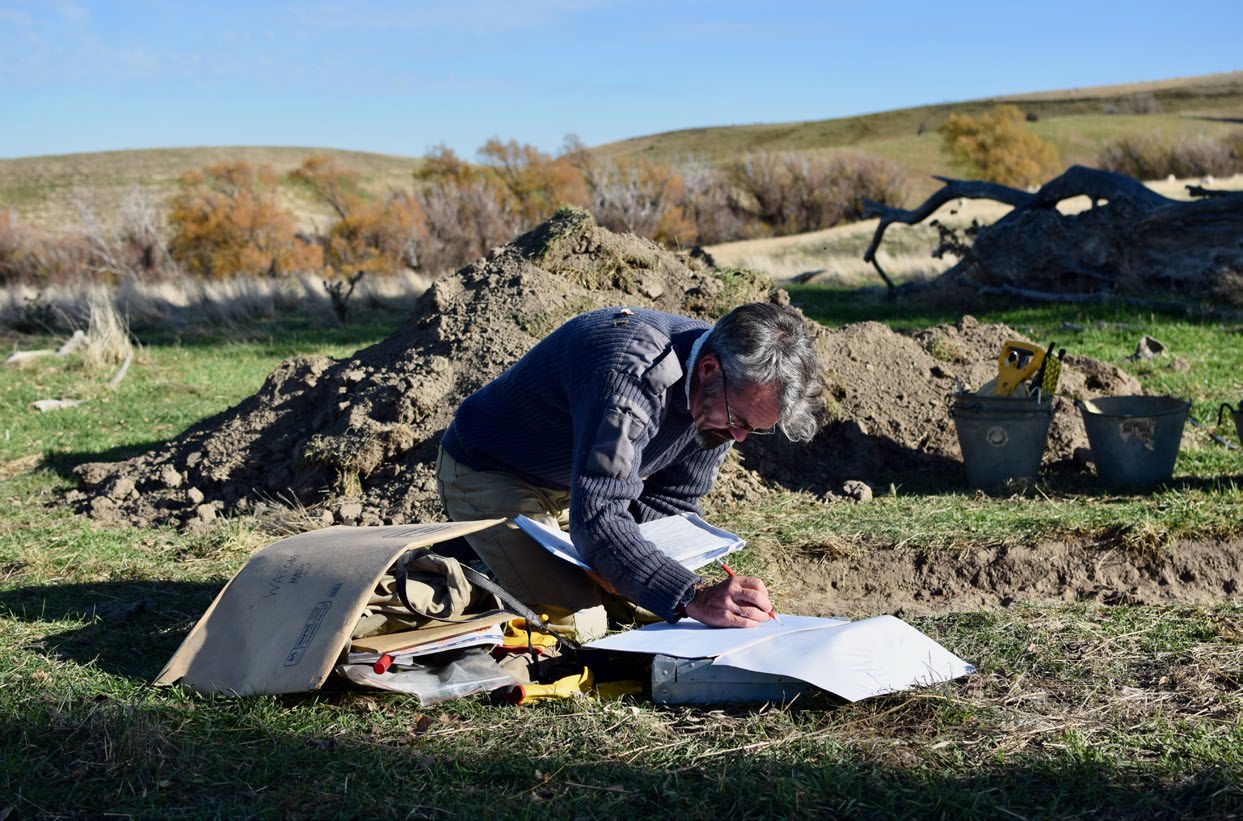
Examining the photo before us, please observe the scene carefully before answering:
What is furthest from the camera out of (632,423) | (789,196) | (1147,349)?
(789,196)

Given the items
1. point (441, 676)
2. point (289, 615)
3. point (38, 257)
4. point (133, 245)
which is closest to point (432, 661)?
point (441, 676)

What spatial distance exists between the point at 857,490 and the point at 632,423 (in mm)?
3317

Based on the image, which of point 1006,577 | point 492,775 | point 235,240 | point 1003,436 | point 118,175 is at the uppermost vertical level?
point 118,175

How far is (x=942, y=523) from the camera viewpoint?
562 cm

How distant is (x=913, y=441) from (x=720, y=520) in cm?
178

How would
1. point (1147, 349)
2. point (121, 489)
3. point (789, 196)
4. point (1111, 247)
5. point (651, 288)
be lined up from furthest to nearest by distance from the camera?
point (789, 196) < point (1111, 247) < point (1147, 349) < point (651, 288) < point (121, 489)

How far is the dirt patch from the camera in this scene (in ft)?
16.3

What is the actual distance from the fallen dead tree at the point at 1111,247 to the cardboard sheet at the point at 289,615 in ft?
36.0

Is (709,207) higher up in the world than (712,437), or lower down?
higher up

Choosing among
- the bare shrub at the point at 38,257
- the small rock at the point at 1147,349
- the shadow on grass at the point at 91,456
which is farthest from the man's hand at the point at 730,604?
the bare shrub at the point at 38,257

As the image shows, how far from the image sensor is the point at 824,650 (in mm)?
3469

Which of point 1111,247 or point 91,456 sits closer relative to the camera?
point 91,456

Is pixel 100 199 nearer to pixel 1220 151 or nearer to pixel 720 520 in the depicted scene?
pixel 1220 151

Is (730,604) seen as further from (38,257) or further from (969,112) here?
(969,112)
